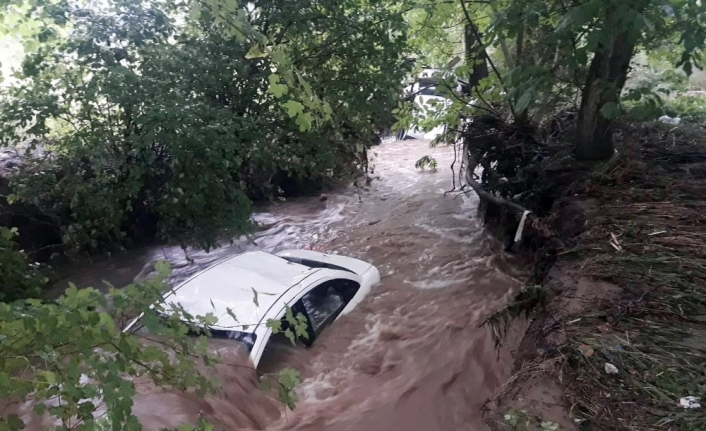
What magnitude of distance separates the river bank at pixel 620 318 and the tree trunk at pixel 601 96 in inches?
31.9

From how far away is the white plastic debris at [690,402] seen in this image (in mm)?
2740

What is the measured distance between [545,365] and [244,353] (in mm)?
2362

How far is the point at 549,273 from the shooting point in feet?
16.5

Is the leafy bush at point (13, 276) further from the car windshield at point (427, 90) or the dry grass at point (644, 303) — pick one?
the car windshield at point (427, 90)

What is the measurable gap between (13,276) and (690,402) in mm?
6489

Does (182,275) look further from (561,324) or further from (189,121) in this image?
(561,324)

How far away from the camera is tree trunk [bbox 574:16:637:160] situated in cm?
596

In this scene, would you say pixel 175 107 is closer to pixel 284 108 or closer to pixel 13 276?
pixel 284 108

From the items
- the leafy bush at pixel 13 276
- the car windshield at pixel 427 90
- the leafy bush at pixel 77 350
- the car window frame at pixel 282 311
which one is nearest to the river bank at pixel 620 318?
the car window frame at pixel 282 311

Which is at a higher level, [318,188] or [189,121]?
[189,121]

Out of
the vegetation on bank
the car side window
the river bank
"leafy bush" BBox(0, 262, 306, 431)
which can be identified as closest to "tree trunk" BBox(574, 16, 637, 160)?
the vegetation on bank

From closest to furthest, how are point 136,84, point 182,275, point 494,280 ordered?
point 136,84, point 494,280, point 182,275

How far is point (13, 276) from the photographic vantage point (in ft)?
19.5

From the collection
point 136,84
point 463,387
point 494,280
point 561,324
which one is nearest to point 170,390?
point 463,387
